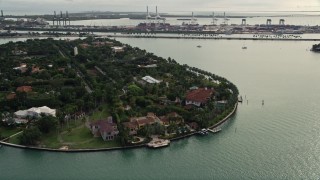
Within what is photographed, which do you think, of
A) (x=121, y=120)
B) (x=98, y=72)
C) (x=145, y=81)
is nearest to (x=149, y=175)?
(x=121, y=120)

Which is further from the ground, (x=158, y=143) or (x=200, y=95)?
(x=200, y=95)

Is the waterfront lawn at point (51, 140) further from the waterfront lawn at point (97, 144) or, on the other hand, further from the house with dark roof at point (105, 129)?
the house with dark roof at point (105, 129)

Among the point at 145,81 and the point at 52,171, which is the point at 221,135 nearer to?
the point at 52,171

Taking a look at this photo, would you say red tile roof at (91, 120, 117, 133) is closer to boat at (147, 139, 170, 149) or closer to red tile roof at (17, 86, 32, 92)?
boat at (147, 139, 170, 149)

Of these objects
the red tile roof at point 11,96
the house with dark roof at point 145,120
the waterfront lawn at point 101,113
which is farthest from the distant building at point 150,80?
the red tile roof at point 11,96

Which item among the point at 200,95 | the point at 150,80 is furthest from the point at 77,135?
the point at 150,80

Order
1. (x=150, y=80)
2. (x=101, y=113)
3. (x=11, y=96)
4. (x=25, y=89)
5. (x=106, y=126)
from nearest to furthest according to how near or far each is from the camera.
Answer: (x=106, y=126) → (x=101, y=113) → (x=11, y=96) → (x=25, y=89) → (x=150, y=80)

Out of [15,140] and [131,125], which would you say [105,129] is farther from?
[15,140]
